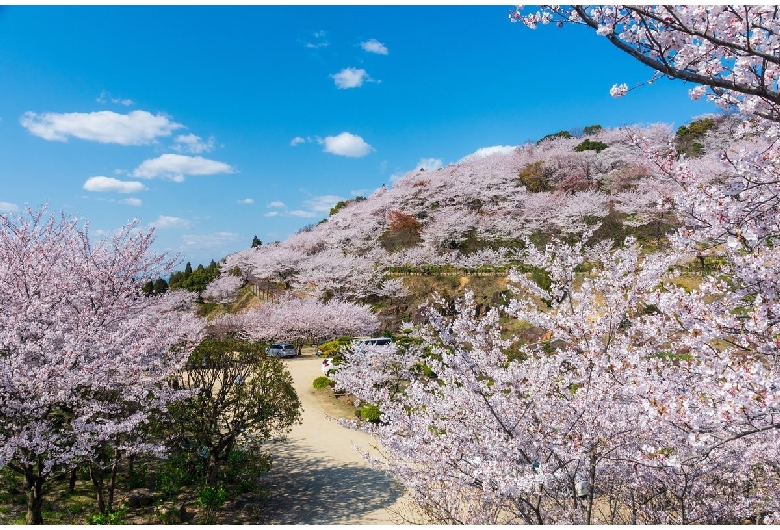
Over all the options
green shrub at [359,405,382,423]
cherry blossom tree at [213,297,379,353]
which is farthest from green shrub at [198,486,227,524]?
cherry blossom tree at [213,297,379,353]

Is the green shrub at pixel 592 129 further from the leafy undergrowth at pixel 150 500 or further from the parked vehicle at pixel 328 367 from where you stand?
the leafy undergrowth at pixel 150 500

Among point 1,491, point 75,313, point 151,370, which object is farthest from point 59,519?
point 75,313

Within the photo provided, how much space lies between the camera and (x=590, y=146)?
42.2 meters

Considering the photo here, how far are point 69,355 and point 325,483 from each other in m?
5.55

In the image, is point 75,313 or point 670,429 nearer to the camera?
point 670,429

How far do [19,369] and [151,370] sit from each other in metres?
2.25

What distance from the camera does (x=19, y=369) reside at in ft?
20.7

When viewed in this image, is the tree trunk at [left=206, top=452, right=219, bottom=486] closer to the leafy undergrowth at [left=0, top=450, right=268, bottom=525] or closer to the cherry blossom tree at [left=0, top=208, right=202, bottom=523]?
the leafy undergrowth at [left=0, top=450, right=268, bottom=525]

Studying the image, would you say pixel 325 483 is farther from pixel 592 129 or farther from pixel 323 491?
pixel 592 129

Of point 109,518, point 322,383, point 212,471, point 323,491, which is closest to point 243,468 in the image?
point 212,471

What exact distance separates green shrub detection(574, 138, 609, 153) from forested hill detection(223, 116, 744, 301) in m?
0.12

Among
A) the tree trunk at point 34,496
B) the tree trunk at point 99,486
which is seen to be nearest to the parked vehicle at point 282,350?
the tree trunk at point 99,486

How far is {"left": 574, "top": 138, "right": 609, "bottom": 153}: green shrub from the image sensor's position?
4143 cm

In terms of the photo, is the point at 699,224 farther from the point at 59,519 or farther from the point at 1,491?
the point at 1,491
